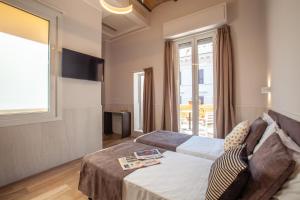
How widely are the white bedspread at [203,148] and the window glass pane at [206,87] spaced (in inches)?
47.7

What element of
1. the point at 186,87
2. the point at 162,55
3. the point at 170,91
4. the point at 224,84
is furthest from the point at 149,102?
the point at 224,84

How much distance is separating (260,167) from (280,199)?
192mm

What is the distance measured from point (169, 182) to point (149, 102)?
3067 mm

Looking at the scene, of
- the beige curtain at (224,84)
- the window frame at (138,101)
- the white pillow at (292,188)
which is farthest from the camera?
the window frame at (138,101)

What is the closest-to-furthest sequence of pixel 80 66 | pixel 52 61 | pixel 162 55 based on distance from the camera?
1. pixel 52 61
2. pixel 80 66
3. pixel 162 55

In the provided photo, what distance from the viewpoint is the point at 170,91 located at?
12.8 ft

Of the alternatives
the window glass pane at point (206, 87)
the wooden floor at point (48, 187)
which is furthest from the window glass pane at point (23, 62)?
the window glass pane at point (206, 87)

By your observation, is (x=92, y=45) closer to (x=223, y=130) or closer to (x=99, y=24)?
(x=99, y=24)

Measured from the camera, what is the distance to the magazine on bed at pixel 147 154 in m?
1.80

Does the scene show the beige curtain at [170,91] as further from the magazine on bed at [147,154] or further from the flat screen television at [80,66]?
the magazine on bed at [147,154]

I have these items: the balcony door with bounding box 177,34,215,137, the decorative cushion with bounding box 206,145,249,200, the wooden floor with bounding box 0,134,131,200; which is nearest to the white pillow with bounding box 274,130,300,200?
the decorative cushion with bounding box 206,145,249,200

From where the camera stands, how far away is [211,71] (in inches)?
138

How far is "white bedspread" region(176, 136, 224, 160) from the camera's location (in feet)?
6.28

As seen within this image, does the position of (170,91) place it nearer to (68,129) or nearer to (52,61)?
(68,129)
